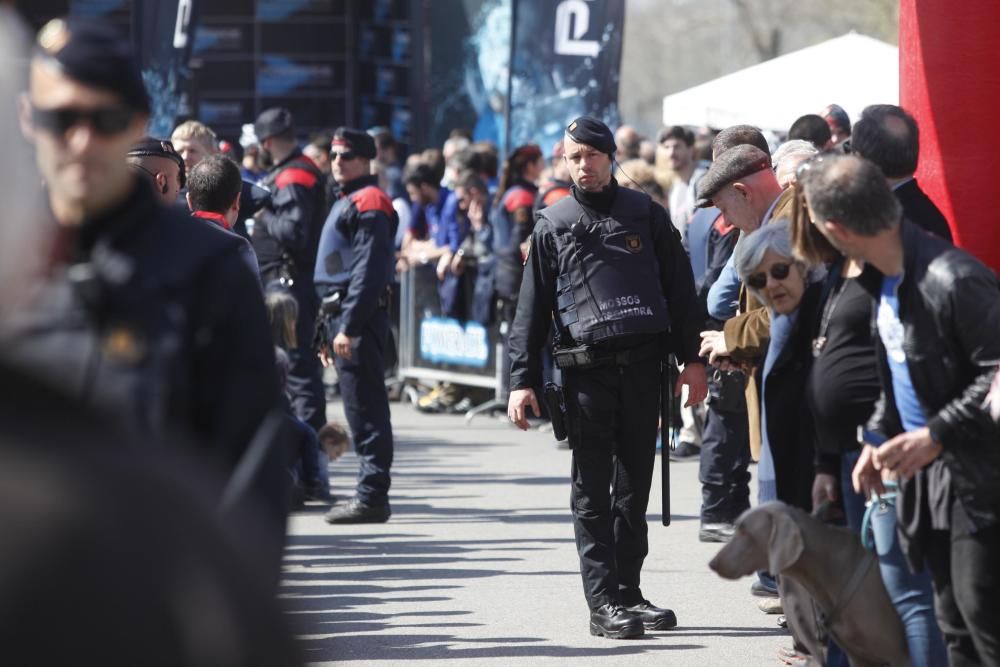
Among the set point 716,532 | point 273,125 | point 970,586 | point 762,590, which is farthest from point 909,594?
point 273,125

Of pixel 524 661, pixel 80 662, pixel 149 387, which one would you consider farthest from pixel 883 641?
pixel 80 662

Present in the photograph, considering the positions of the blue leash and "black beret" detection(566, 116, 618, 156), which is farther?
"black beret" detection(566, 116, 618, 156)

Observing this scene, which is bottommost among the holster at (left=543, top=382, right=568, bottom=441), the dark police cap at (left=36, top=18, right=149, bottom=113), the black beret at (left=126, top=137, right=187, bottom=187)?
the holster at (left=543, top=382, right=568, bottom=441)

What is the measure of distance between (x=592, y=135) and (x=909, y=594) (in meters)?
2.86

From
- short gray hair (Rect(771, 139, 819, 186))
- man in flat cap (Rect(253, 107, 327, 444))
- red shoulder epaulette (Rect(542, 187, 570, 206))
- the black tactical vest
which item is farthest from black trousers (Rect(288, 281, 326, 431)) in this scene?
short gray hair (Rect(771, 139, 819, 186))

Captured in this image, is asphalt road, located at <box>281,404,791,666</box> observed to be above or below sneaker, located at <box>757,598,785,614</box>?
below

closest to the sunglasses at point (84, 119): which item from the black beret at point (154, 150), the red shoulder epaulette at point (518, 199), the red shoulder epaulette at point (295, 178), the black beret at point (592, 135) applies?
the black beret at point (592, 135)

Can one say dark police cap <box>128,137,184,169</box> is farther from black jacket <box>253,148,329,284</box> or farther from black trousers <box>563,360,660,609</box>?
black jacket <box>253,148,329,284</box>

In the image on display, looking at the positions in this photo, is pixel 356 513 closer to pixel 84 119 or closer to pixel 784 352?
pixel 784 352

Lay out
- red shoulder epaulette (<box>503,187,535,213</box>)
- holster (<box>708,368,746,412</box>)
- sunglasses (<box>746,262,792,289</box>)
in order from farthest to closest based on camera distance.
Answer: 1. red shoulder epaulette (<box>503,187,535,213</box>)
2. holster (<box>708,368,746,412</box>)
3. sunglasses (<box>746,262,792,289</box>)

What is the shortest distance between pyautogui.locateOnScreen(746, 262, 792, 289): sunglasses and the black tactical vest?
1471mm

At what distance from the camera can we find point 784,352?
5.24 meters

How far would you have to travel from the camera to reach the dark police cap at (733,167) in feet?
20.8

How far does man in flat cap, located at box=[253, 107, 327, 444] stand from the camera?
1025 cm
